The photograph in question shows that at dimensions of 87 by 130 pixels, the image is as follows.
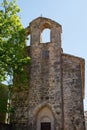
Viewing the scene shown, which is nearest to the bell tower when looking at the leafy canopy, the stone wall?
the stone wall

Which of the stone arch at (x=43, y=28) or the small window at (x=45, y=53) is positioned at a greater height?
the stone arch at (x=43, y=28)

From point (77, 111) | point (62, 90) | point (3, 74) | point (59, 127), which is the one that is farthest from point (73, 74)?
point (3, 74)

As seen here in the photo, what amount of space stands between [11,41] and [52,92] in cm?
431

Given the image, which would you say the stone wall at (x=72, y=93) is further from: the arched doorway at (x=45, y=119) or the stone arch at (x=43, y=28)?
the stone arch at (x=43, y=28)

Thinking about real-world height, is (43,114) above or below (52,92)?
below

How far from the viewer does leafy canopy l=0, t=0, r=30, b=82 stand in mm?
13414

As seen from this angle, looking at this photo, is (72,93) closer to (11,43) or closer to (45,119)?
(45,119)

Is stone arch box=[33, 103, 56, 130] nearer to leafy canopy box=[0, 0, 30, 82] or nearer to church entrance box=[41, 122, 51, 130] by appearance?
church entrance box=[41, 122, 51, 130]

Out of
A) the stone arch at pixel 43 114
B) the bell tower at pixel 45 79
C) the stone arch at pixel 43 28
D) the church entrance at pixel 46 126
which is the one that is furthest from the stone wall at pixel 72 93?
the stone arch at pixel 43 28

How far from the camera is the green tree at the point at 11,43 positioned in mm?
13422

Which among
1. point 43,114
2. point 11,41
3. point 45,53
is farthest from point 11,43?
point 43,114

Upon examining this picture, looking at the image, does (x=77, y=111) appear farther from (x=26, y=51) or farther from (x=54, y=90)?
(x=26, y=51)

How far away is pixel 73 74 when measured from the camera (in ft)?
51.1

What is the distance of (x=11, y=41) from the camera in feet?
45.6
